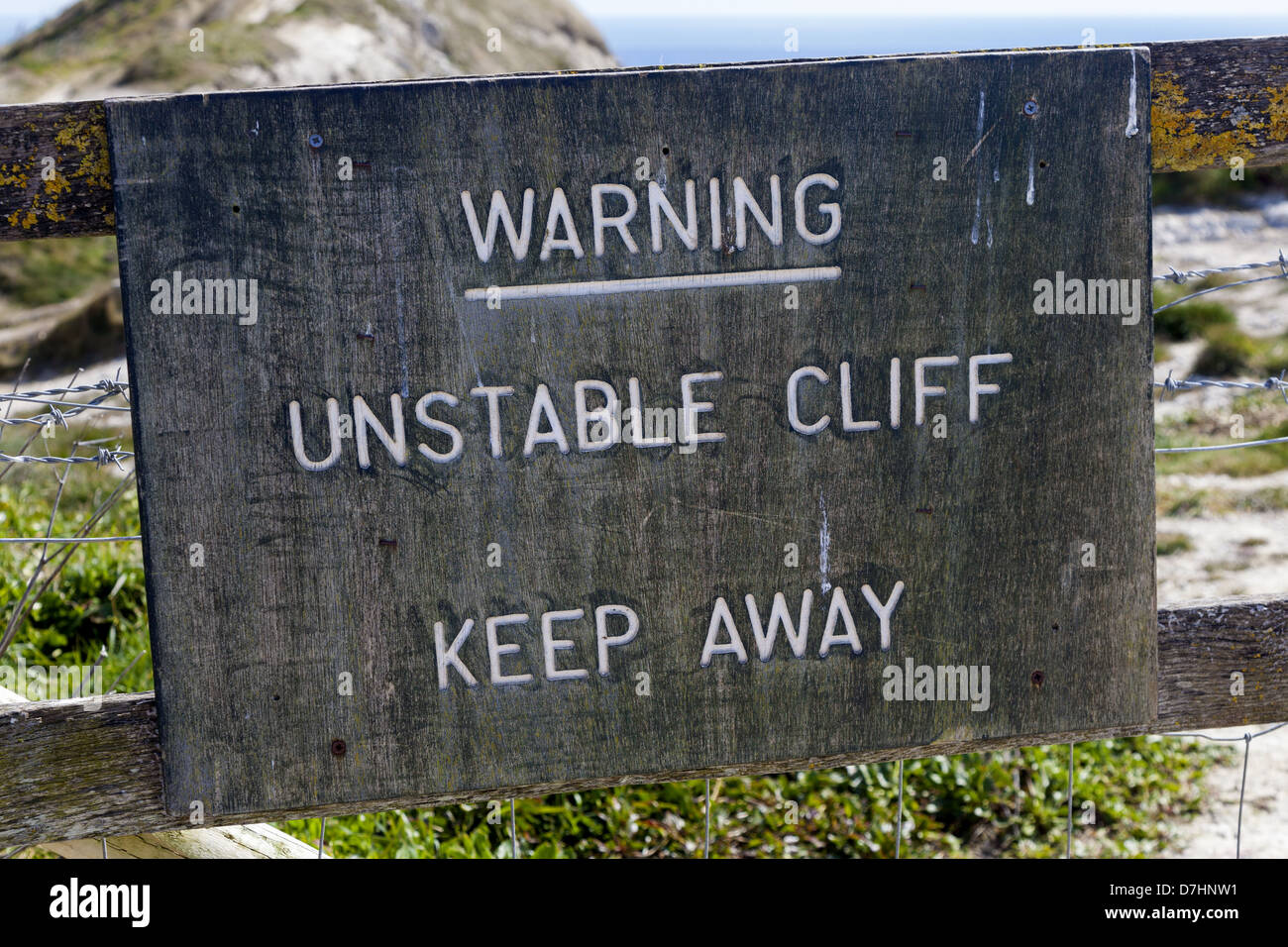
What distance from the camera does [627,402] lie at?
1.80 metres

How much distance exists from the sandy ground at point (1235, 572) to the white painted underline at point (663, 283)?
1.28 m

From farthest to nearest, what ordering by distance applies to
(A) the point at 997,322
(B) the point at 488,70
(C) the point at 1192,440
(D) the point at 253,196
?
(B) the point at 488,70 < (C) the point at 1192,440 < (A) the point at 997,322 < (D) the point at 253,196

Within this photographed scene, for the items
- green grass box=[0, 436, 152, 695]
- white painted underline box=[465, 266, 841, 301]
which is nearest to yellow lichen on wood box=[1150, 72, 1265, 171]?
white painted underline box=[465, 266, 841, 301]

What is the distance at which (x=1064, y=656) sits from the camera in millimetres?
1929

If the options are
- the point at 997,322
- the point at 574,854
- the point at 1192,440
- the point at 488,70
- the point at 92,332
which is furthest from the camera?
the point at 488,70

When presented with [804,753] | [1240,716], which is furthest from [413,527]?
[1240,716]

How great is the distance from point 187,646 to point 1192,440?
6.40 meters

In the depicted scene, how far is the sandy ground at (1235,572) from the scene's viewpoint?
11.1 ft

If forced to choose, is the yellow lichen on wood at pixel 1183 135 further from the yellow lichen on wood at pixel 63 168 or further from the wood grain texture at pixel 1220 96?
the yellow lichen on wood at pixel 63 168

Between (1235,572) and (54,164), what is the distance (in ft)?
16.4

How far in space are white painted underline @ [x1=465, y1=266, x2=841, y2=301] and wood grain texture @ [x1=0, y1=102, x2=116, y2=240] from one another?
62cm

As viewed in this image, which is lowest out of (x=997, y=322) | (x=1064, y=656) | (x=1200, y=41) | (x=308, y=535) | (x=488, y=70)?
(x=1064, y=656)

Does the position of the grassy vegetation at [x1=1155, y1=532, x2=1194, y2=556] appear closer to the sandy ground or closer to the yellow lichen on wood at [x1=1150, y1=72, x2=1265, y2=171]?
the sandy ground

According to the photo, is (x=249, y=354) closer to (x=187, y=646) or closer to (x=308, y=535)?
(x=308, y=535)
